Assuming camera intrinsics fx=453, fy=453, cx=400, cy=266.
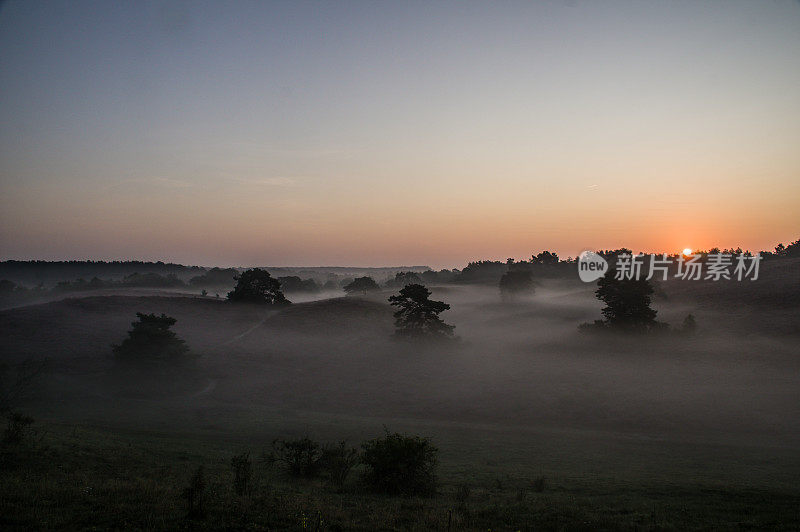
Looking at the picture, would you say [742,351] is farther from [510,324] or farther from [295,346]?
[295,346]

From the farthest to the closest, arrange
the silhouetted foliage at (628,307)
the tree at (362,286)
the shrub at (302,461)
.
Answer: the tree at (362,286), the silhouetted foliage at (628,307), the shrub at (302,461)

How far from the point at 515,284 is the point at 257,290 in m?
62.6

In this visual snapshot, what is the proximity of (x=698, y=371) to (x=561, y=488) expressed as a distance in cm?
3873

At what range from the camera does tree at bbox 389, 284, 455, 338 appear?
7031 centimetres

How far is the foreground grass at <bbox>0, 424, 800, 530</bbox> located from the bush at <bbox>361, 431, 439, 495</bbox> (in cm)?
98

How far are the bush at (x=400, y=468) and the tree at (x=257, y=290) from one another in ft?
275

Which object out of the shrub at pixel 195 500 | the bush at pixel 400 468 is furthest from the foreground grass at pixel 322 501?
the bush at pixel 400 468

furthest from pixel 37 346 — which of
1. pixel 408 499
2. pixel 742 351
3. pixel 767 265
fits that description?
pixel 767 265

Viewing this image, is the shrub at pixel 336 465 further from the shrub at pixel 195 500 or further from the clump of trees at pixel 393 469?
the shrub at pixel 195 500

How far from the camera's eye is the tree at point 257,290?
97875 mm

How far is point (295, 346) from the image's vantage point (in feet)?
222

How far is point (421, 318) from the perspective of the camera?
71.8 metres

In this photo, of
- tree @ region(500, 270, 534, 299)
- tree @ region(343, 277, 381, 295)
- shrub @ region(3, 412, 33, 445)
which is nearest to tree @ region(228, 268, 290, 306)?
tree @ region(343, 277, 381, 295)

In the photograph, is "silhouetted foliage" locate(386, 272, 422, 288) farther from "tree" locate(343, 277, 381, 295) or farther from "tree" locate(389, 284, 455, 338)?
"tree" locate(389, 284, 455, 338)
